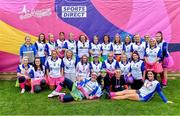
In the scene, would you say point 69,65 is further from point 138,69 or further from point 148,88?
point 148,88

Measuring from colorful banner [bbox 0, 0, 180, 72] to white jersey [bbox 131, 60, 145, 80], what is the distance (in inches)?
57.2

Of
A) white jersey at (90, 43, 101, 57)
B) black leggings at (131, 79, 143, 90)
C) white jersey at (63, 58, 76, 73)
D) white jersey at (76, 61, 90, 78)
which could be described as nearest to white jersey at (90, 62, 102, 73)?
white jersey at (76, 61, 90, 78)

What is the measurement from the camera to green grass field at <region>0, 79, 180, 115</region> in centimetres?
725

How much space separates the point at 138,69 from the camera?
8.81 metres

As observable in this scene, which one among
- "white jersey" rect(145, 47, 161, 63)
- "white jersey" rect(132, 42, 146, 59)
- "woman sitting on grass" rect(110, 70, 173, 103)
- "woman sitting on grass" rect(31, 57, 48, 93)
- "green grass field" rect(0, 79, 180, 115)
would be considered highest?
"white jersey" rect(132, 42, 146, 59)

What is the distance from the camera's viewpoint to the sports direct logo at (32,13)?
32.6 ft

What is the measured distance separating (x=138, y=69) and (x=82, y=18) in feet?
7.36

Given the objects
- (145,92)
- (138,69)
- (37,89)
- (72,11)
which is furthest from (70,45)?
(145,92)

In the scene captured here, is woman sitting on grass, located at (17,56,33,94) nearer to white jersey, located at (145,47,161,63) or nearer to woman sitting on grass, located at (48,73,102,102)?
woman sitting on grass, located at (48,73,102,102)

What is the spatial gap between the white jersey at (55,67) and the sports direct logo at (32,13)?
153cm

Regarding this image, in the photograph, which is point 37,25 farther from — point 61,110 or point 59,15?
point 61,110

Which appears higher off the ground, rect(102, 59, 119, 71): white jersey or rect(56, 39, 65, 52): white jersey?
rect(56, 39, 65, 52): white jersey

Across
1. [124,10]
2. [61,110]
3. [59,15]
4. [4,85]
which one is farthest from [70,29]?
[61,110]

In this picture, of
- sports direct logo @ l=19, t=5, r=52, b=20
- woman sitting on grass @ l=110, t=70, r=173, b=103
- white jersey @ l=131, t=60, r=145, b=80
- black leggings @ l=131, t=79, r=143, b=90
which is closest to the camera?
woman sitting on grass @ l=110, t=70, r=173, b=103
